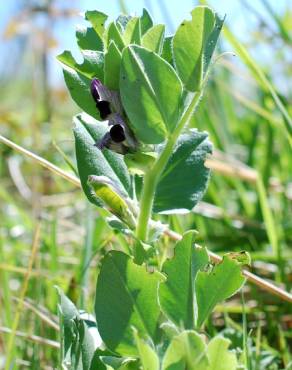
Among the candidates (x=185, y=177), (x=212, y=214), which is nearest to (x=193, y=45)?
(x=185, y=177)

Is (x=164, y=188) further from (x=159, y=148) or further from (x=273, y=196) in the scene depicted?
(x=273, y=196)

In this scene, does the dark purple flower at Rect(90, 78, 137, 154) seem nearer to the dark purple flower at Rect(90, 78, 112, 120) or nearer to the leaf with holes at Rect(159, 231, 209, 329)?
the dark purple flower at Rect(90, 78, 112, 120)

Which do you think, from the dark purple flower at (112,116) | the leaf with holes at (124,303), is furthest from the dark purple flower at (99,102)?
the leaf with holes at (124,303)

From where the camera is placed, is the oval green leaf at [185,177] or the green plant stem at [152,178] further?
the oval green leaf at [185,177]

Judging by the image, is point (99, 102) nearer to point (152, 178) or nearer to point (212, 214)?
point (152, 178)

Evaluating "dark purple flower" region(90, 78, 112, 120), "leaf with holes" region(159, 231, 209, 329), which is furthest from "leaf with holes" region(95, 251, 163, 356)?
"dark purple flower" region(90, 78, 112, 120)

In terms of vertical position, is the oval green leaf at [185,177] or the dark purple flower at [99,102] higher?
the dark purple flower at [99,102]

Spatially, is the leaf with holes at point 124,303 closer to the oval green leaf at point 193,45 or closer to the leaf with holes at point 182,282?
the leaf with holes at point 182,282

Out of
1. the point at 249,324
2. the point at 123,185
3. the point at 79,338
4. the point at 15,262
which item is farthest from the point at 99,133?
the point at 15,262
